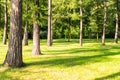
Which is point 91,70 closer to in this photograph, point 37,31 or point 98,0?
point 37,31

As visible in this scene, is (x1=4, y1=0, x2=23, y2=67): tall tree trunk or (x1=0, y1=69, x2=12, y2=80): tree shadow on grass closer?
(x1=0, y1=69, x2=12, y2=80): tree shadow on grass

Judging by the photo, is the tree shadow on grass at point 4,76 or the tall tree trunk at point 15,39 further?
the tall tree trunk at point 15,39

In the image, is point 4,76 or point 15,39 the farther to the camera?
point 15,39

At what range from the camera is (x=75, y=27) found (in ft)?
197

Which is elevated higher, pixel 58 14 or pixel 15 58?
pixel 58 14

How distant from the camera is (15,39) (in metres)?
16.2

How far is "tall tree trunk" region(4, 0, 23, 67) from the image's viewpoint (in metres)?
16.0

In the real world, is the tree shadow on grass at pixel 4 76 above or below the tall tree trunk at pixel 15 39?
below

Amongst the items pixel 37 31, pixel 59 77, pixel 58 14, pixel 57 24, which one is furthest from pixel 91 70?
pixel 57 24

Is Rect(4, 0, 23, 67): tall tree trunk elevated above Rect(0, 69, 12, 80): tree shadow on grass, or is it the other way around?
Rect(4, 0, 23, 67): tall tree trunk

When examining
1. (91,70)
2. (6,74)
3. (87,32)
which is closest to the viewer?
(6,74)

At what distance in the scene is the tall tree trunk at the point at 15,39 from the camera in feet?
52.5

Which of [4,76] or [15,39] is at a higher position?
[15,39]

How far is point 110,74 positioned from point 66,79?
2711 mm
